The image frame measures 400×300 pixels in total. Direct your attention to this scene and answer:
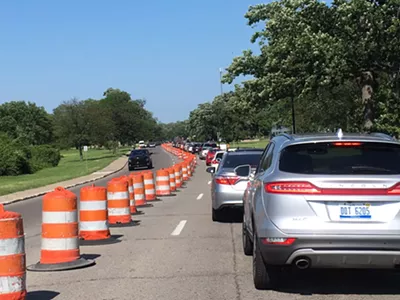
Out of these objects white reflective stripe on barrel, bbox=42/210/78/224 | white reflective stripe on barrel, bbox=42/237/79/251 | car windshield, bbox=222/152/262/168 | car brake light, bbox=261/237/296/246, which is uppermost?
car windshield, bbox=222/152/262/168

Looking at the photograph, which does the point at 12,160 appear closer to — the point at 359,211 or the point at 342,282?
the point at 342,282

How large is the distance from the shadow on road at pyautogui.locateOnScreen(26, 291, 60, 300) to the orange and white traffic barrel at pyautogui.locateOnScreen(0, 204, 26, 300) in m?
0.53

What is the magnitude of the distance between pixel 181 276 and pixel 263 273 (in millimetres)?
1441

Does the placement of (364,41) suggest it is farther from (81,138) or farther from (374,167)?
(81,138)

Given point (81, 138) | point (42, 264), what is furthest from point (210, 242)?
point (81, 138)

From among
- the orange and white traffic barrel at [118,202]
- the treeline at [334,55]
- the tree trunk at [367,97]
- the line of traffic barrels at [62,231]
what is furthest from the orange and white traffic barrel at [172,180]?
the tree trunk at [367,97]

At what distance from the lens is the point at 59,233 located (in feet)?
28.1

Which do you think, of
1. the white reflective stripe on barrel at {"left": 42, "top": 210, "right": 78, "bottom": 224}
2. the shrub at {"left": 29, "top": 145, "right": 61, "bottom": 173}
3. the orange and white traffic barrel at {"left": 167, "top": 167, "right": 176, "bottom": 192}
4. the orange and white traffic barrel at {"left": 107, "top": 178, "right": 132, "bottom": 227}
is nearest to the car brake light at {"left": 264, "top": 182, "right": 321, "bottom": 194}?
the white reflective stripe on barrel at {"left": 42, "top": 210, "right": 78, "bottom": 224}

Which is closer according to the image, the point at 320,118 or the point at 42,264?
the point at 42,264

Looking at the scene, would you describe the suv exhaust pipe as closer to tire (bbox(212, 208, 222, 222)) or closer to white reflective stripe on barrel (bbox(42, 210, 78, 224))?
white reflective stripe on barrel (bbox(42, 210, 78, 224))

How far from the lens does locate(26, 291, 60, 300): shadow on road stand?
6941 mm

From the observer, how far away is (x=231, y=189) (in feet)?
43.2

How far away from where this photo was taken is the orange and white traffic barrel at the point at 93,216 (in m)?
10.7

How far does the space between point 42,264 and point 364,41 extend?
21910 mm
